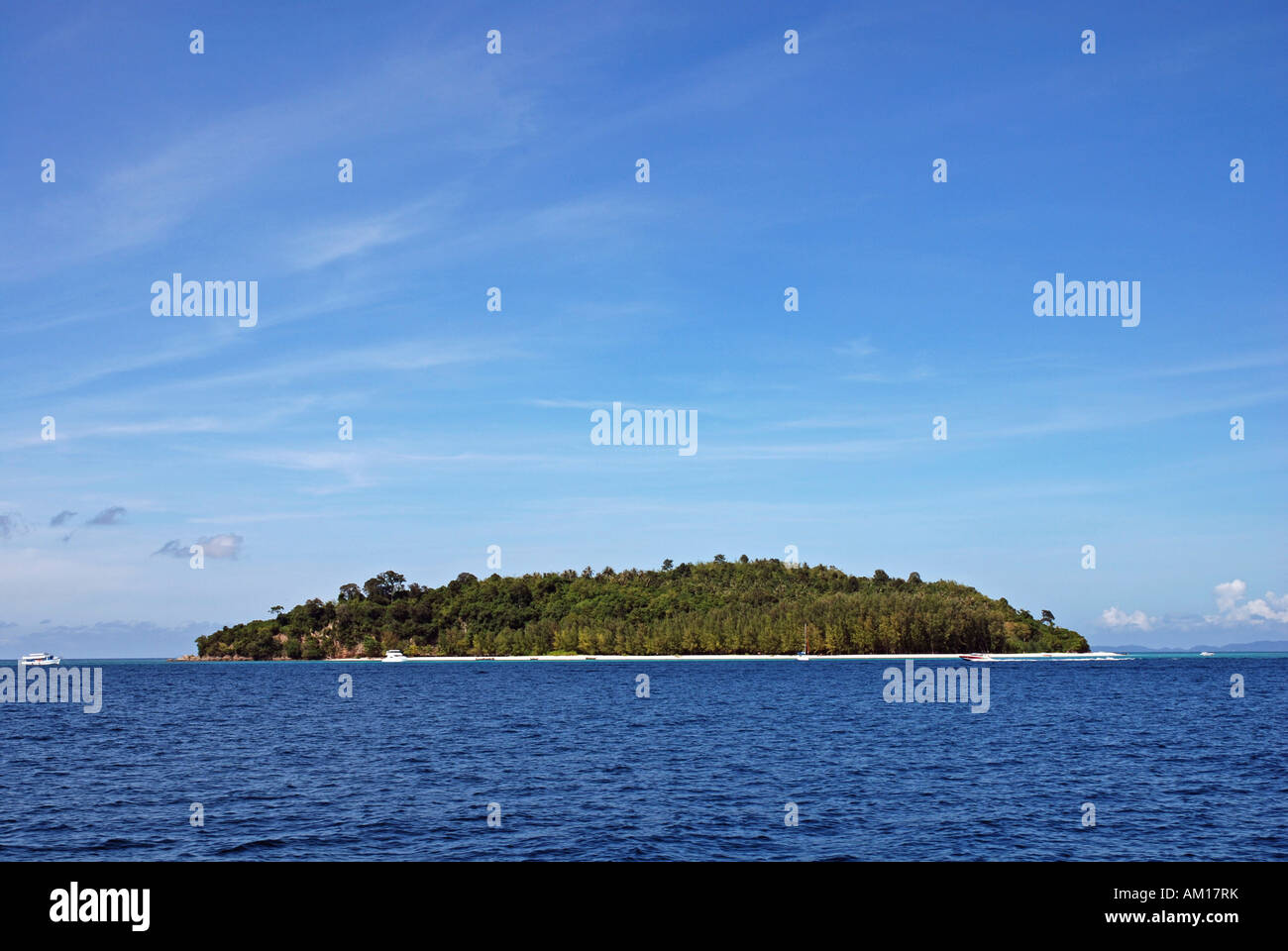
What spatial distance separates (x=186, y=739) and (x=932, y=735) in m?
59.3

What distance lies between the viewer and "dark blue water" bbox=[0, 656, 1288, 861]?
34750 mm

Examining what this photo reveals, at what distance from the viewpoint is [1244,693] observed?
498 ft

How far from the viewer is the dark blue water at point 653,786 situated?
3475cm

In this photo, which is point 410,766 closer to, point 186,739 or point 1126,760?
point 186,739

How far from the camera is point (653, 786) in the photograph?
49156 millimetres

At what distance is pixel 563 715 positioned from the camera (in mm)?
101375

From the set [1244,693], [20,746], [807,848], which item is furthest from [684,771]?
[1244,693]

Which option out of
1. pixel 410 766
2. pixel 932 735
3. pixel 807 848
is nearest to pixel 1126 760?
pixel 932 735
